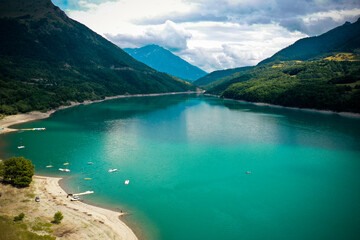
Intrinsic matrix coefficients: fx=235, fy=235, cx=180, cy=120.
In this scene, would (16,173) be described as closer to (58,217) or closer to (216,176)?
(58,217)

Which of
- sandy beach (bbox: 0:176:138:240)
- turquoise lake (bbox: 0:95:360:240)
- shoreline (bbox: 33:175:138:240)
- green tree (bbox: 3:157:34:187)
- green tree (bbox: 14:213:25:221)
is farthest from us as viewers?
green tree (bbox: 3:157:34:187)

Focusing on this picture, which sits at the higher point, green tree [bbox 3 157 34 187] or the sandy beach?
green tree [bbox 3 157 34 187]

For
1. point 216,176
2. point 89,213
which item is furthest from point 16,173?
point 216,176

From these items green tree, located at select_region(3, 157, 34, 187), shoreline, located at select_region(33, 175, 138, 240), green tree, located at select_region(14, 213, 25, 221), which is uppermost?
green tree, located at select_region(3, 157, 34, 187)

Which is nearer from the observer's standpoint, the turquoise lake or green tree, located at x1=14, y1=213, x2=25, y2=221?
green tree, located at x1=14, y1=213, x2=25, y2=221

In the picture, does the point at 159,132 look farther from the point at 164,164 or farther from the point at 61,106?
the point at 61,106

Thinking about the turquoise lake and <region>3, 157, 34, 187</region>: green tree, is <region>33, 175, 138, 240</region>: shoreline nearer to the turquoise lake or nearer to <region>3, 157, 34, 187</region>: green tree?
the turquoise lake

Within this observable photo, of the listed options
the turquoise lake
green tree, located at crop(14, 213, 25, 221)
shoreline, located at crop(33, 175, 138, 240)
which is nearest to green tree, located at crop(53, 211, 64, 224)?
shoreline, located at crop(33, 175, 138, 240)

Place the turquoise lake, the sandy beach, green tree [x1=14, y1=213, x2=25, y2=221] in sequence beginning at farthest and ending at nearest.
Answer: the turquoise lake
green tree [x1=14, y1=213, x2=25, y2=221]
the sandy beach
